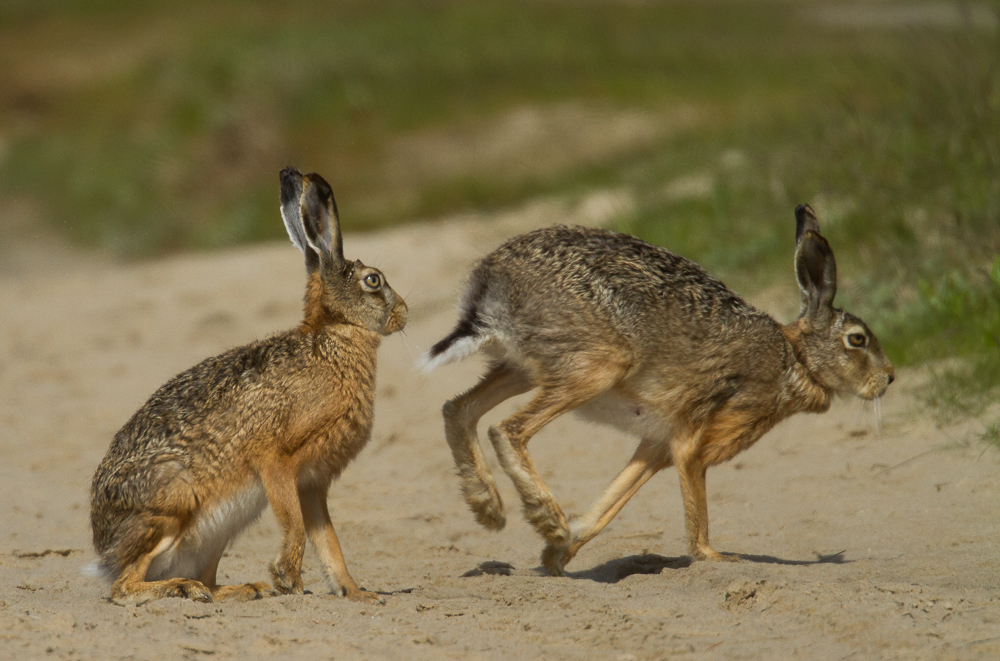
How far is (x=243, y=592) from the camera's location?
488cm

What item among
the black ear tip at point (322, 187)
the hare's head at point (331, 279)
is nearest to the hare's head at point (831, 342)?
the hare's head at point (331, 279)

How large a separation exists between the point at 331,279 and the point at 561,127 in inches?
406

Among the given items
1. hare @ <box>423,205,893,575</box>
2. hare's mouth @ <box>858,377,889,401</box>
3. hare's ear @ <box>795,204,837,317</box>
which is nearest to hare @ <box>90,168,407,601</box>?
hare @ <box>423,205,893,575</box>

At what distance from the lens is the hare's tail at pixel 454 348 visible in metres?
5.66

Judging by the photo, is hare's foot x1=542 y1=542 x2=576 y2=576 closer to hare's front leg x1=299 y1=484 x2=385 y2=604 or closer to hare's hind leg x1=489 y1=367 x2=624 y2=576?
hare's hind leg x1=489 y1=367 x2=624 y2=576

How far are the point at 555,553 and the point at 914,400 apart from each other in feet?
8.86

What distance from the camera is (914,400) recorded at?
22.6 ft

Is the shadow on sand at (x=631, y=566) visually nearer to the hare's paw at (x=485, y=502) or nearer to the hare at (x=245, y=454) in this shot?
the hare's paw at (x=485, y=502)

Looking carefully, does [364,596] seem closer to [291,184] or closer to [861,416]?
[291,184]

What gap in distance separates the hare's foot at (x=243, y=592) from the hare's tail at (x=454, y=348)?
53.3 inches

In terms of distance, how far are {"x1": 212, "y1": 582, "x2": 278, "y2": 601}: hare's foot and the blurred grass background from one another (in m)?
3.84

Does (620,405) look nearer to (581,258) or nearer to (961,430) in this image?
(581,258)

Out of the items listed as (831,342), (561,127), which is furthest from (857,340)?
(561,127)

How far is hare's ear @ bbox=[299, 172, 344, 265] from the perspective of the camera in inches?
205
